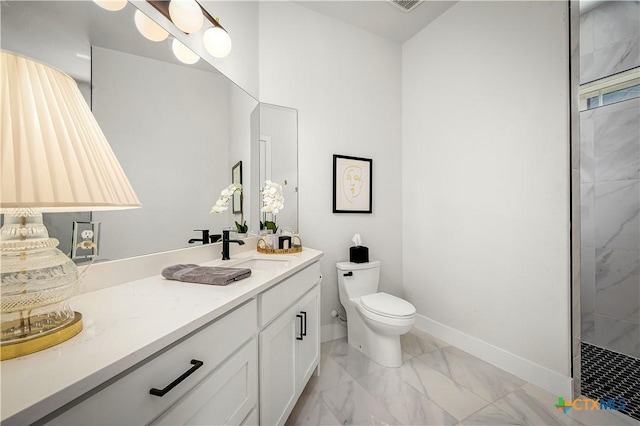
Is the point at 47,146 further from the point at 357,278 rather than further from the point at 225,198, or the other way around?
the point at 357,278

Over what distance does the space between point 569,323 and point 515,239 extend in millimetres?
561

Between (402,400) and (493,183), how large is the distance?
1.62 metres

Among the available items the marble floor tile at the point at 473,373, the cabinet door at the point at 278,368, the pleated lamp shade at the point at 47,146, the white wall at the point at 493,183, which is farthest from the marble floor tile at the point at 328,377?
the pleated lamp shade at the point at 47,146

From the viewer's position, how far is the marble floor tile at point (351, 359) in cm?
185

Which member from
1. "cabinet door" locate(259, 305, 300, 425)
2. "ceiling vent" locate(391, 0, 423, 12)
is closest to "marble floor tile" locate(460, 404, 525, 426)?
"cabinet door" locate(259, 305, 300, 425)

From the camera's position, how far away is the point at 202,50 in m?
1.47

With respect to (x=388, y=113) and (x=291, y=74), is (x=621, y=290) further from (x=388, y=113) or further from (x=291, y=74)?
(x=291, y=74)

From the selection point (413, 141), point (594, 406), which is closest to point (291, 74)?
point (413, 141)

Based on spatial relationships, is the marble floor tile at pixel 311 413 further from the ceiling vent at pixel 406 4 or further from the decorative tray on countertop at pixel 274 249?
the ceiling vent at pixel 406 4

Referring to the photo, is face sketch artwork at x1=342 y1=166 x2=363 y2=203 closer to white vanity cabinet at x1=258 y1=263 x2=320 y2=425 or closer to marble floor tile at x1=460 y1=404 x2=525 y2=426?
white vanity cabinet at x1=258 y1=263 x2=320 y2=425

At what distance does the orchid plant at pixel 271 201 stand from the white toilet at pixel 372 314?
0.68 meters

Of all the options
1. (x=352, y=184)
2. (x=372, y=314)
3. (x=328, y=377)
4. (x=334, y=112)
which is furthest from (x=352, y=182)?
(x=328, y=377)

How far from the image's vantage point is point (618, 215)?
201 centimetres

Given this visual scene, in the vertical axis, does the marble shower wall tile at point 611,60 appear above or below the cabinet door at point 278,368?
above
